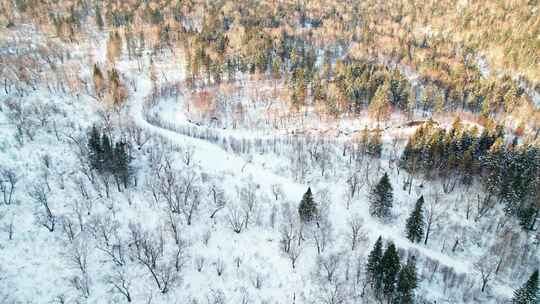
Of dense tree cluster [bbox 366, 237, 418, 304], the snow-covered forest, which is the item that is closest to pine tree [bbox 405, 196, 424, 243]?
the snow-covered forest

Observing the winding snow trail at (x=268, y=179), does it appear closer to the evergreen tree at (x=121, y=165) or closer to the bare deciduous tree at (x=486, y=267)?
the bare deciduous tree at (x=486, y=267)

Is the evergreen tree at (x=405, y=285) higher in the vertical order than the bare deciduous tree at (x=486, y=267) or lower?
higher

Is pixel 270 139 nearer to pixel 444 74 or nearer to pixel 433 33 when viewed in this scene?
pixel 444 74

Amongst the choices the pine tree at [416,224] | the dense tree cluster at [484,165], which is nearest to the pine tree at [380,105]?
the dense tree cluster at [484,165]

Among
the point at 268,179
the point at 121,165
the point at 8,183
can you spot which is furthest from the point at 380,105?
the point at 8,183

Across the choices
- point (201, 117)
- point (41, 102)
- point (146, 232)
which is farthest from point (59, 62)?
point (146, 232)
